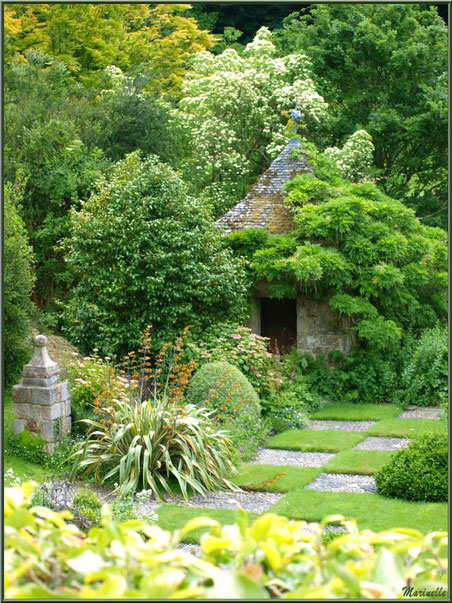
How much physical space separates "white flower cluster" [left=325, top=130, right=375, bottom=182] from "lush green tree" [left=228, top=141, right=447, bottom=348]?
13.5ft

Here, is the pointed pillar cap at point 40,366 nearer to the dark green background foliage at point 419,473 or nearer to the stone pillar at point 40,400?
the stone pillar at point 40,400

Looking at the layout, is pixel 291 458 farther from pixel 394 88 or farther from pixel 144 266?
pixel 394 88

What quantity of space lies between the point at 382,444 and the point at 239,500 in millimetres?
3185

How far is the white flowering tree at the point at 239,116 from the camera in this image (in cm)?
1984

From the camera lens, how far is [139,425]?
852 cm

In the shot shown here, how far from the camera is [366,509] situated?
7.59 metres

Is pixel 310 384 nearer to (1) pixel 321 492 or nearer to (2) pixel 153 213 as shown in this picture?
(2) pixel 153 213

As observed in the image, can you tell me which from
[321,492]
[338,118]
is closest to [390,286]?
[321,492]

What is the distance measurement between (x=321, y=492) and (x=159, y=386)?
12.2ft

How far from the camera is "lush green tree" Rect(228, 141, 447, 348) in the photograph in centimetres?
1310

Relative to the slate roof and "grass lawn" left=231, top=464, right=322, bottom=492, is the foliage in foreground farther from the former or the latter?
the slate roof

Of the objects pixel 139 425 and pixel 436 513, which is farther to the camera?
pixel 139 425

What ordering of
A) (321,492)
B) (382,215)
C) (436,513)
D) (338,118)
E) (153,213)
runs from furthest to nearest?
(338,118), (382,215), (153,213), (321,492), (436,513)

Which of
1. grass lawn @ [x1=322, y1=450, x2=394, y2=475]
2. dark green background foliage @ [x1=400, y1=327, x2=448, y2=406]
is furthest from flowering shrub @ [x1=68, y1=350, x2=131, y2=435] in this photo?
dark green background foliage @ [x1=400, y1=327, x2=448, y2=406]
